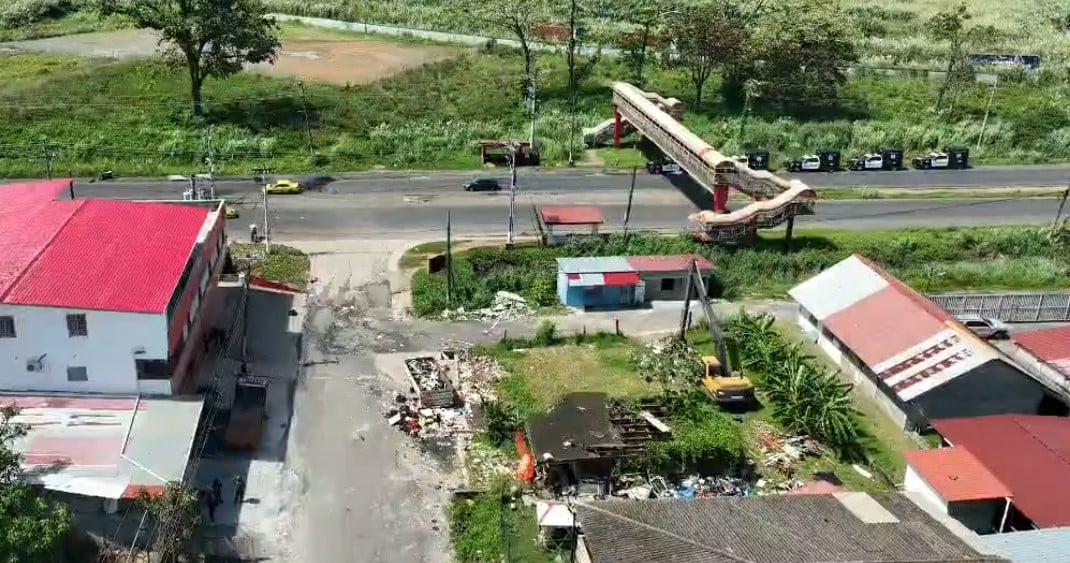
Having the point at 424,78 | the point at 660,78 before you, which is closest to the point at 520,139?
the point at 424,78

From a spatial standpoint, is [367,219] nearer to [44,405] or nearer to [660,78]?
[44,405]

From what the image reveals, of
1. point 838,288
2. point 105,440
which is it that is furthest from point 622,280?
point 105,440

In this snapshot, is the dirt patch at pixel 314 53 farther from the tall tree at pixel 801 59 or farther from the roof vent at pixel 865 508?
the roof vent at pixel 865 508

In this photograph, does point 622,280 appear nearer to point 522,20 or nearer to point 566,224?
point 566,224

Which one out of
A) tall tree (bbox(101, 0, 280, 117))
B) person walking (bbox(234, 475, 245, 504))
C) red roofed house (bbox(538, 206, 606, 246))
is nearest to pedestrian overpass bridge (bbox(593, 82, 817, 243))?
red roofed house (bbox(538, 206, 606, 246))

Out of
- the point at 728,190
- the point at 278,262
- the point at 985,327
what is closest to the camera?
the point at 985,327

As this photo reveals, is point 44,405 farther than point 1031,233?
No
